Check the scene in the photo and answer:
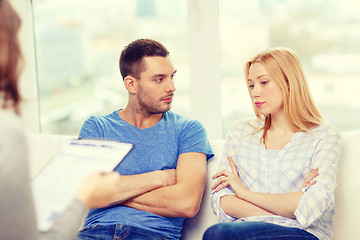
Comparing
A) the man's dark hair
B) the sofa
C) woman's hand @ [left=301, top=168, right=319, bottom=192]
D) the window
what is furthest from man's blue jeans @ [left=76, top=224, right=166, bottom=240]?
the window

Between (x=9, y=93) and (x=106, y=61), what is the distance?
87.8 inches

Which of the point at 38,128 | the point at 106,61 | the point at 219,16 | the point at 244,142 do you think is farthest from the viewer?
the point at 38,128

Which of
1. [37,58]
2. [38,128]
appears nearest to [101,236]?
[38,128]

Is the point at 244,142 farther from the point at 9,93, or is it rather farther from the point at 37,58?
the point at 37,58

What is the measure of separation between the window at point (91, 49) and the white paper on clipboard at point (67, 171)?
6.10 feet

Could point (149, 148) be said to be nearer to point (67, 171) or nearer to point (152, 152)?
point (152, 152)

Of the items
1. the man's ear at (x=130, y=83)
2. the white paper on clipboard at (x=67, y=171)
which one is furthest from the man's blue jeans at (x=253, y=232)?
the man's ear at (x=130, y=83)

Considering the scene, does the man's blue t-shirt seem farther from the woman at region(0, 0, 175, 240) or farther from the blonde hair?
the woman at region(0, 0, 175, 240)

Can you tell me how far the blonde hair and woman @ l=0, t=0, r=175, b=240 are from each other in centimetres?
106

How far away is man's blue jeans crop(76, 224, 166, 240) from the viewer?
175cm

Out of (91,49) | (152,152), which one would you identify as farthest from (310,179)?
(91,49)

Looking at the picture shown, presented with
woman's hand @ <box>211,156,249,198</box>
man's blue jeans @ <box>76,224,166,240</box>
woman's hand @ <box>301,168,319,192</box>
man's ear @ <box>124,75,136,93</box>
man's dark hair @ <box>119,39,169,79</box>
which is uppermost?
man's dark hair @ <box>119,39,169,79</box>

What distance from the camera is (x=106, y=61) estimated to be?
3.09m

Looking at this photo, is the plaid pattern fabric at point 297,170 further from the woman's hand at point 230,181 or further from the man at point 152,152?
the man at point 152,152
